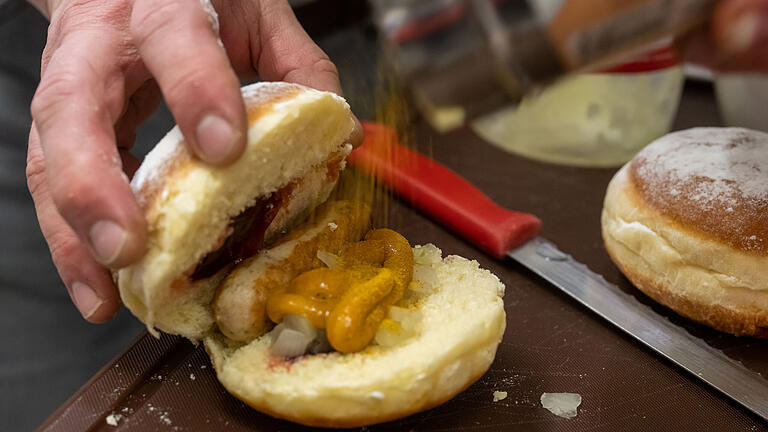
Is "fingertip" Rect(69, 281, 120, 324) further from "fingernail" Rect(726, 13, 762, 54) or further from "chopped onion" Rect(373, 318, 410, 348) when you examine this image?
"fingernail" Rect(726, 13, 762, 54)

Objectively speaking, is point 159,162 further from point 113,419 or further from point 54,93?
point 113,419

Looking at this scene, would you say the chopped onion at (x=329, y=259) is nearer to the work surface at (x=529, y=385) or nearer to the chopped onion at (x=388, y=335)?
the chopped onion at (x=388, y=335)

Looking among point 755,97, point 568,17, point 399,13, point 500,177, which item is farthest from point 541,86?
point 755,97

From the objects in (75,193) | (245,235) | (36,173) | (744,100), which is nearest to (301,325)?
(245,235)

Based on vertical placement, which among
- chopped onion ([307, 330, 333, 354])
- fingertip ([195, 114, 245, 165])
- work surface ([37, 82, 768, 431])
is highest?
fingertip ([195, 114, 245, 165])

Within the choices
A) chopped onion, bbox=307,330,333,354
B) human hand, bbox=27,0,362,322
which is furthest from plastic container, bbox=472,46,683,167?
chopped onion, bbox=307,330,333,354

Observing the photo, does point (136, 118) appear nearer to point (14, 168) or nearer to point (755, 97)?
point (14, 168)
